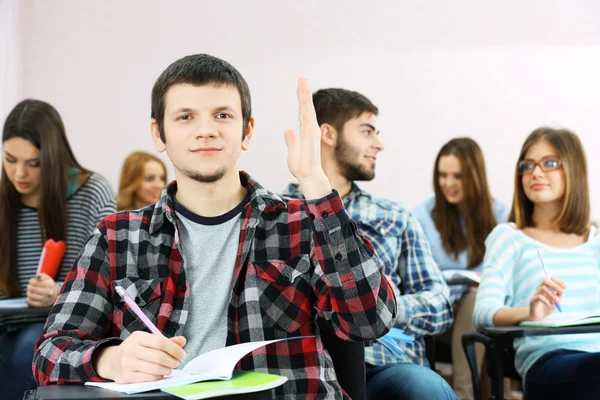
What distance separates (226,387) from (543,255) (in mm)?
1648

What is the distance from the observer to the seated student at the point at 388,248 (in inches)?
73.6

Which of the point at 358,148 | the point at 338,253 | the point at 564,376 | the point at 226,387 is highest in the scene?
the point at 358,148

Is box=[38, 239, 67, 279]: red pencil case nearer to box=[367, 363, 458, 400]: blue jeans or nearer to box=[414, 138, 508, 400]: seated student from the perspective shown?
box=[367, 363, 458, 400]: blue jeans

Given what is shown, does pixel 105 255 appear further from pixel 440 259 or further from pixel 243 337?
pixel 440 259

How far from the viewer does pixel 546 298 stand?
2.02 m

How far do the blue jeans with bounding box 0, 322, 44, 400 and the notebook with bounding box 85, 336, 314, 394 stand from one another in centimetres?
110

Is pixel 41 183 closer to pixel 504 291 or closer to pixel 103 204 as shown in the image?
pixel 103 204

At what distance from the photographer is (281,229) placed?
150 cm

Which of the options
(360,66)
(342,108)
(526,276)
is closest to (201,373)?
(526,276)

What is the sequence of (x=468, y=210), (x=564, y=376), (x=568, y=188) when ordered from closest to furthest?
(x=564, y=376)
(x=568, y=188)
(x=468, y=210)

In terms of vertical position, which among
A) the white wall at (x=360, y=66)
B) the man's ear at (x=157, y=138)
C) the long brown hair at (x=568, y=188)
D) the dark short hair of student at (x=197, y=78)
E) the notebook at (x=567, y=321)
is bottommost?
the notebook at (x=567, y=321)

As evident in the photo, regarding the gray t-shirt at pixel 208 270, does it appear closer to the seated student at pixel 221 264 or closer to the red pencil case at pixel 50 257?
the seated student at pixel 221 264

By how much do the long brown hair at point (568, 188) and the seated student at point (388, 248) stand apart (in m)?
0.38

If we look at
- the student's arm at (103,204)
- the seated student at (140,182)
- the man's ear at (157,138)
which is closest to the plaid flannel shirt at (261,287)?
the man's ear at (157,138)
